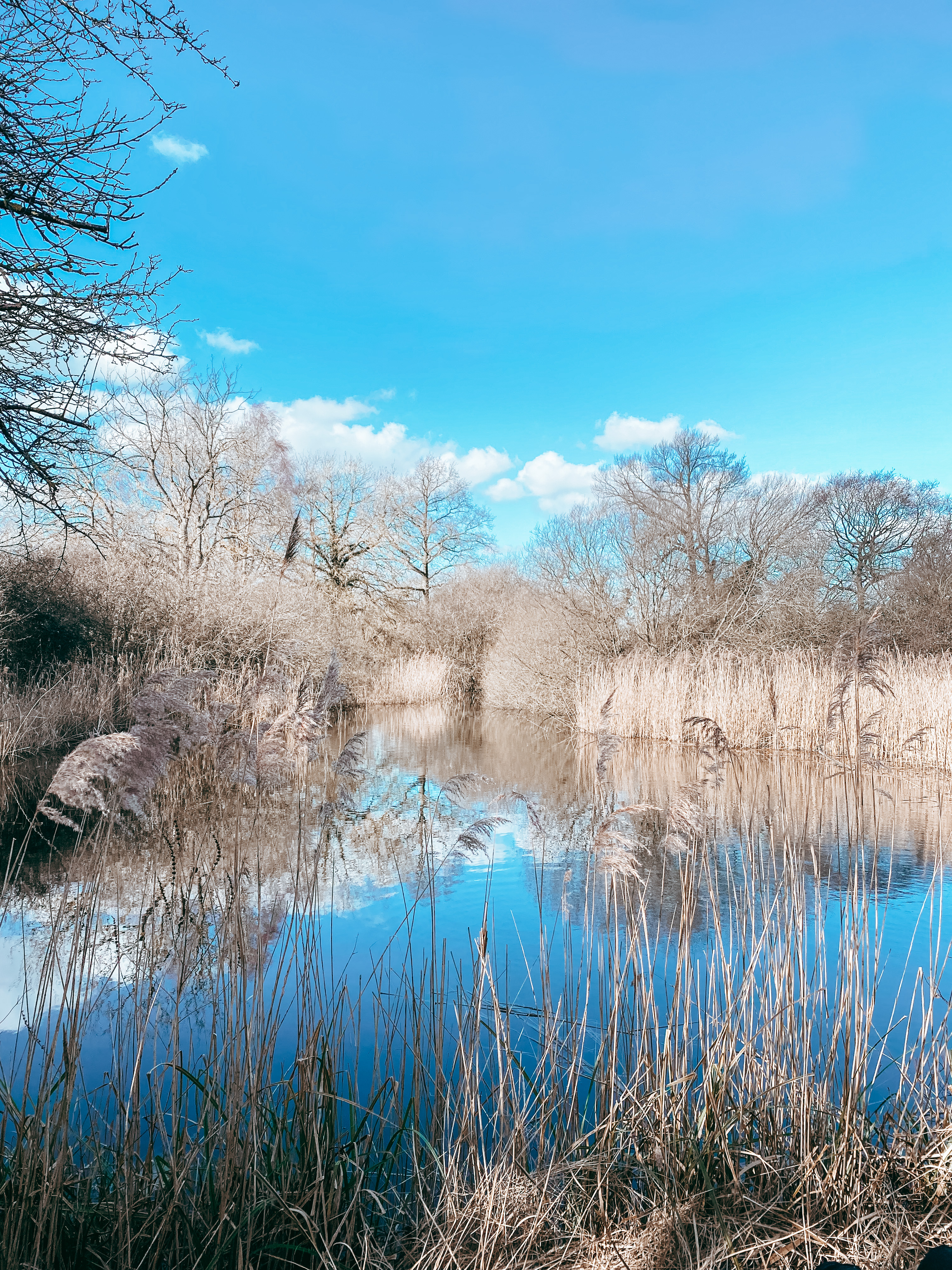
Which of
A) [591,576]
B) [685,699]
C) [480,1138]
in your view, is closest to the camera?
[480,1138]

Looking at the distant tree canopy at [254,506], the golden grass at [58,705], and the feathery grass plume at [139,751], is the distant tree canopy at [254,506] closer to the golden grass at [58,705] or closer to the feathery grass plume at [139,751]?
the golden grass at [58,705]

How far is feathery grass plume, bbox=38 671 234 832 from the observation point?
1.95 m

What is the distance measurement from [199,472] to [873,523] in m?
20.1

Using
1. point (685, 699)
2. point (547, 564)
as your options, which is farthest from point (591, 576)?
point (685, 699)

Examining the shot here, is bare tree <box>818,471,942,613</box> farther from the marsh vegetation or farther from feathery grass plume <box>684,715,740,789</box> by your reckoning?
feathery grass plume <box>684,715,740,789</box>

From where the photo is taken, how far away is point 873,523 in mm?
23141

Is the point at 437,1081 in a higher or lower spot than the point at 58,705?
lower

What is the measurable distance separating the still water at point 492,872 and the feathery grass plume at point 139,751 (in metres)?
0.16

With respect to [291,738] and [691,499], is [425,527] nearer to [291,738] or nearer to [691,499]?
[691,499]

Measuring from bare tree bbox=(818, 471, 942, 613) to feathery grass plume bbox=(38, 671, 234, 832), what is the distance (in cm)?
2150

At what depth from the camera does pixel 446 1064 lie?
3.34 meters

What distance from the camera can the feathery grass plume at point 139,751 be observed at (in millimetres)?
1950

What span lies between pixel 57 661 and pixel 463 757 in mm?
6601

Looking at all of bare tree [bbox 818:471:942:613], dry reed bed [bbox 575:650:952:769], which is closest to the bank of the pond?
dry reed bed [bbox 575:650:952:769]
